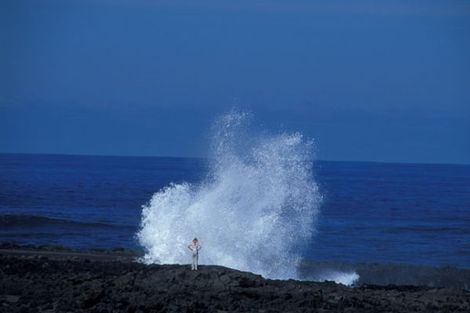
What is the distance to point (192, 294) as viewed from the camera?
27859 millimetres

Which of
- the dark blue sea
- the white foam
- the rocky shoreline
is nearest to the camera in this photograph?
the rocky shoreline

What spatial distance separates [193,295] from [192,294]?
14 centimetres

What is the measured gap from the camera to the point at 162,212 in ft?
140

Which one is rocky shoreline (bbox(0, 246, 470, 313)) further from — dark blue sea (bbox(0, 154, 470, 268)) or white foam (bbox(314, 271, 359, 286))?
dark blue sea (bbox(0, 154, 470, 268))

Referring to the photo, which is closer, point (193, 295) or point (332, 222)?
point (193, 295)

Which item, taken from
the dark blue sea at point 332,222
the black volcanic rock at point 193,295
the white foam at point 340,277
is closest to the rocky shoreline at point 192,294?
the black volcanic rock at point 193,295

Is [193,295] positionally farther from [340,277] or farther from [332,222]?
[332,222]

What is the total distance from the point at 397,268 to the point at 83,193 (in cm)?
5632

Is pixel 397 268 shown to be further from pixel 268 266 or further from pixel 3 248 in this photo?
pixel 3 248

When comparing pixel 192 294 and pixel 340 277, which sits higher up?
pixel 340 277

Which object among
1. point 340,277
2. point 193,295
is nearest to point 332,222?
point 340,277

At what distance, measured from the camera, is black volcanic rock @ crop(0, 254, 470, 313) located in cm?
2656

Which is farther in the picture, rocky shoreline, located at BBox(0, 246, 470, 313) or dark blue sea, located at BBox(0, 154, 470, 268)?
dark blue sea, located at BBox(0, 154, 470, 268)

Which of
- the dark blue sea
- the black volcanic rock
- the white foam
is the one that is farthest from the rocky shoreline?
the dark blue sea
